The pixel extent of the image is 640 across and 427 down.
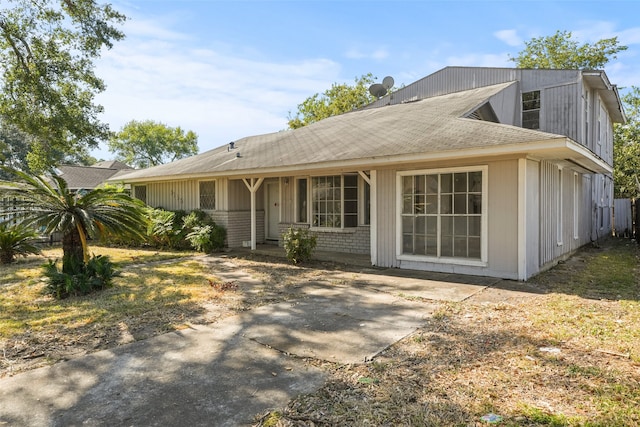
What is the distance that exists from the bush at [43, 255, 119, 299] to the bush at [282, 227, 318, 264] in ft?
13.0

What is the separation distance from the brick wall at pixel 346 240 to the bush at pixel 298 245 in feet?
5.89

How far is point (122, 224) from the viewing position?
22.0 ft

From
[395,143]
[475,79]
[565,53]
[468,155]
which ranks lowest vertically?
[468,155]

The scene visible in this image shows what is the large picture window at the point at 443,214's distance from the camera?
24.9 ft

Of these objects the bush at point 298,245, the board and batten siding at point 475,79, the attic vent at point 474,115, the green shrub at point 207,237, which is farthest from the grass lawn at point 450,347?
the board and batten siding at point 475,79

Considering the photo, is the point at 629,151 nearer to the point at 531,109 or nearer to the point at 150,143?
the point at 531,109

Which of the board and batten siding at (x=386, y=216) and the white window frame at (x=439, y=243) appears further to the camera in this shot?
the board and batten siding at (x=386, y=216)

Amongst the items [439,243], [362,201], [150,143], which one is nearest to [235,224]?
[362,201]

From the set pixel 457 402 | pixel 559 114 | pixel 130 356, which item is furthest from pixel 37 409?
pixel 559 114

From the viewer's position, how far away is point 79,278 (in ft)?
21.2

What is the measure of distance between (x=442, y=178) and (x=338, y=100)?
22954 mm

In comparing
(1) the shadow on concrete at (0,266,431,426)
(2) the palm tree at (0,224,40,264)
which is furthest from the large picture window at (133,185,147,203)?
(1) the shadow on concrete at (0,266,431,426)

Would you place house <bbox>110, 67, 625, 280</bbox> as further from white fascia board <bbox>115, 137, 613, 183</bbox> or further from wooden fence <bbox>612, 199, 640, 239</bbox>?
wooden fence <bbox>612, 199, 640, 239</bbox>

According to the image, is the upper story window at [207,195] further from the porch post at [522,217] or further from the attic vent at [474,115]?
the porch post at [522,217]
